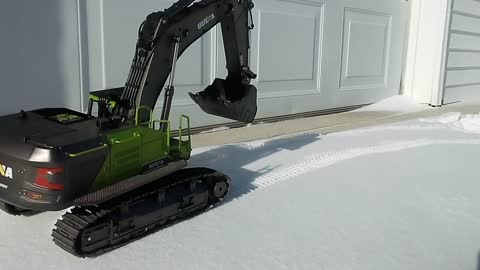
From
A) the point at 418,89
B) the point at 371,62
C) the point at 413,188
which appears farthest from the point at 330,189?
the point at 418,89

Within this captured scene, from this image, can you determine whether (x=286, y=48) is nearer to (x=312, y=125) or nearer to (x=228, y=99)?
(x=312, y=125)

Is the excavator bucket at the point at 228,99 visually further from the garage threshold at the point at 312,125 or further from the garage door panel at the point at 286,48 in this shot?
the garage door panel at the point at 286,48

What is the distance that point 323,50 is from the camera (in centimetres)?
664

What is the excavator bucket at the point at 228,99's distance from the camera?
11.4ft

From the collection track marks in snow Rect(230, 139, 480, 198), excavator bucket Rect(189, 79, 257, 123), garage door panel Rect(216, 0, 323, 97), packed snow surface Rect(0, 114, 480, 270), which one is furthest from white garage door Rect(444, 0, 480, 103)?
excavator bucket Rect(189, 79, 257, 123)

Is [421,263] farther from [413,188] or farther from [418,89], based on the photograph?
[418,89]

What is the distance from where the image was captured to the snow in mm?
7352

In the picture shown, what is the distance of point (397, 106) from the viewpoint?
762cm

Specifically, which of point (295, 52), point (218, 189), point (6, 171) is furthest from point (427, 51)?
point (6, 171)

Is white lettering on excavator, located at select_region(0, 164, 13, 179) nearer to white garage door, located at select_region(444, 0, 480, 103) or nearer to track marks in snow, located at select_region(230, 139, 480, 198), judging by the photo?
track marks in snow, located at select_region(230, 139, 480, 198)

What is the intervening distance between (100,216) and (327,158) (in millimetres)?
2240

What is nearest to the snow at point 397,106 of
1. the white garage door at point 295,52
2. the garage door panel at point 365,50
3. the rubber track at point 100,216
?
the white garage door at point 295,52

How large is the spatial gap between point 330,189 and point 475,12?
671 cm

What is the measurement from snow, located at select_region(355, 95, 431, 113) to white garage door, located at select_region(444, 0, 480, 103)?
66cm
